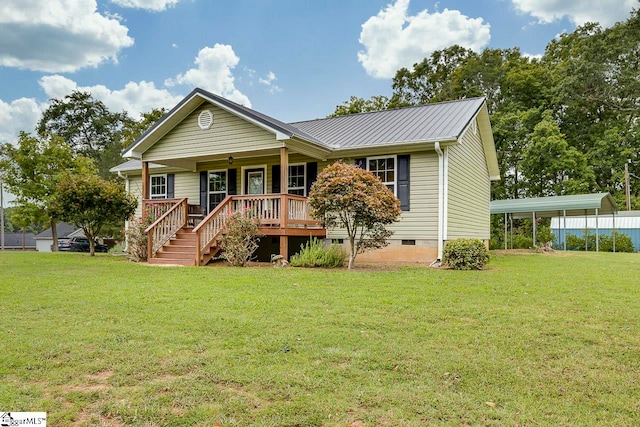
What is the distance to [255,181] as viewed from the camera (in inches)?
587

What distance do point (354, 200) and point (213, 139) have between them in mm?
5302

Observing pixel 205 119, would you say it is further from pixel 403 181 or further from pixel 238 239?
pixel 403 181

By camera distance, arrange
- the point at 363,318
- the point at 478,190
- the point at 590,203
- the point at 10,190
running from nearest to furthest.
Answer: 1. the point at 363,318
2. the point at 478,190
3. the point at 590,203
4. the point at 10,190

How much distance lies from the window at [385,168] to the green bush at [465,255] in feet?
9.20

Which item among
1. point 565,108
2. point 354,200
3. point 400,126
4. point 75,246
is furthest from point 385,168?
point 75,246

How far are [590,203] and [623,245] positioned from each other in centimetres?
534

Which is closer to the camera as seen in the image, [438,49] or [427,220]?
[427,220]

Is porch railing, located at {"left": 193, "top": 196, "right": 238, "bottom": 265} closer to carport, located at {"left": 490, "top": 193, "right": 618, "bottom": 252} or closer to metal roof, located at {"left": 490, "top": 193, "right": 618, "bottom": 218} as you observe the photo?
carport, located at {"left": 490, "top": 193, "right": 618, "bottom": 252}

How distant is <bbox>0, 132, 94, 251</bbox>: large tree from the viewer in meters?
25.3

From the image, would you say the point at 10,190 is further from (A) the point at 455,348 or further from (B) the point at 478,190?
(A) the point at 455,348

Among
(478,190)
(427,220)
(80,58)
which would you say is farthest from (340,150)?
(80,58)

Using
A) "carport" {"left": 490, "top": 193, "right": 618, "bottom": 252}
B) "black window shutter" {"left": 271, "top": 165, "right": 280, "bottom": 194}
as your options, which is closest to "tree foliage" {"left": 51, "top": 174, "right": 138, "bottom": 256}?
"black window shutter" {"left": 271, "top": 165, "right": 280, "bottom": 194}

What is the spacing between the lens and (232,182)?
49.9ft

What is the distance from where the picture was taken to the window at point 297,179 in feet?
45.4
